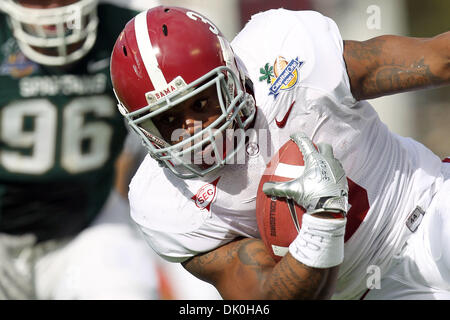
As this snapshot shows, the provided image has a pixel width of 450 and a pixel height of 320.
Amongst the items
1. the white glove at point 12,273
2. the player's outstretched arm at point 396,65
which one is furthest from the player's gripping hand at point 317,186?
the white glove at point 12,273

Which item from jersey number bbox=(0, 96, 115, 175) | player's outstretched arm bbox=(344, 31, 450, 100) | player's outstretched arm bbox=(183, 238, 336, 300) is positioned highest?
player's outstretched arm bbox=(344, 31, 450, 100)

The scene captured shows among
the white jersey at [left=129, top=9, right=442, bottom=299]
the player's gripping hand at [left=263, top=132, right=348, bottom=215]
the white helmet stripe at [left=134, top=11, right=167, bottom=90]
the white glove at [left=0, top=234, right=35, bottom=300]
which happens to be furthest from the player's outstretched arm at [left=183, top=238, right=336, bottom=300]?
the white glove at [left=0, top=234, right=35, bottom=300]

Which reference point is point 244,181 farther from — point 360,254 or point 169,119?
point 360,254

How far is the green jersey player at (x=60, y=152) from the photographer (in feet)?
9.05

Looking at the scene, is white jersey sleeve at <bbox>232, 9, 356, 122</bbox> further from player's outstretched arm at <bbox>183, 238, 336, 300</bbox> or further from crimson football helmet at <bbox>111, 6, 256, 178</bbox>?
player's outstretched arm at <bbox>183, 238, 336, 300</bbox>

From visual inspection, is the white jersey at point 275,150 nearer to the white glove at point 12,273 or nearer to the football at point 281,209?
the football at point 281,209

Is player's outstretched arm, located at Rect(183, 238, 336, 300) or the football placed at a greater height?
the football

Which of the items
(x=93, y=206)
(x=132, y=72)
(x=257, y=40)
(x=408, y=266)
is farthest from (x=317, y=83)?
(x=93, y=206)

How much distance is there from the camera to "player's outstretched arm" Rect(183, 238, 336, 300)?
1682 millimetres

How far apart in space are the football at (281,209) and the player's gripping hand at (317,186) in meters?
0.03

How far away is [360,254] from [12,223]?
1515 millimetres

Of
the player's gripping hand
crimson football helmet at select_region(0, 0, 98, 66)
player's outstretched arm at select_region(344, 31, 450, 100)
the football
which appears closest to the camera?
the player's gripping hand

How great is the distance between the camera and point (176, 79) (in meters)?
1.76

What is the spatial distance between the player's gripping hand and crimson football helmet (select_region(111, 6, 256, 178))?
19cm
